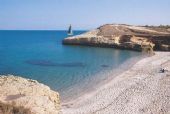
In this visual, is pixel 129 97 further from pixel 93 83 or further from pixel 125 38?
pixel 125 38

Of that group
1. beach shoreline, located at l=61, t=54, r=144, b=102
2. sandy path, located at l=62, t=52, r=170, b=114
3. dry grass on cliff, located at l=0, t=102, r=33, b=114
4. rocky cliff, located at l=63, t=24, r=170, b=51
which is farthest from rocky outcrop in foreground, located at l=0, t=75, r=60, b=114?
rocky cliff, located at l=63, t=24, r=170, b=51

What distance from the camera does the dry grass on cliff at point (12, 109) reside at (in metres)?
10.6

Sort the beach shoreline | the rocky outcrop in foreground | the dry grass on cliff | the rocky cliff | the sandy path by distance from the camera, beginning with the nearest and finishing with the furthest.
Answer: the dry grass on cliff → the rocky outcrop in foreground → the sandy path → the beach shoreline → the rocky cliff

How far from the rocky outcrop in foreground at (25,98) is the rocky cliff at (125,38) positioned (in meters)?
42.1

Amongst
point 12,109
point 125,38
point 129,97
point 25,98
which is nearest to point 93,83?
point 129,97

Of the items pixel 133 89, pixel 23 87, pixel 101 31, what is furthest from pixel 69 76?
pixel 101 31

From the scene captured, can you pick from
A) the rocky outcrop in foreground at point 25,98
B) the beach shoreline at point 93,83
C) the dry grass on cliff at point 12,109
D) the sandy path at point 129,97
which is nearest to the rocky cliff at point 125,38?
the beach shoreline at point 93,83

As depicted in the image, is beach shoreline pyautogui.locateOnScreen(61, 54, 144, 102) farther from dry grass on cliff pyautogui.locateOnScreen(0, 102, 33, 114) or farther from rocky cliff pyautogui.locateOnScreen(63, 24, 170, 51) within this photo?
rocky cliff pyautogui.locateOnScreen(63, 24, 170, 51)

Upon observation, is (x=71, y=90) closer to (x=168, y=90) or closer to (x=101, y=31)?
(x=168, y=90)

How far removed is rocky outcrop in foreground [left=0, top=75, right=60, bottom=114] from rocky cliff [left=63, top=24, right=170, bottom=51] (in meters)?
42.1

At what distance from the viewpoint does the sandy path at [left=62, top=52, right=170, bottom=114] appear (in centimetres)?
1886

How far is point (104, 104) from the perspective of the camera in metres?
20.2

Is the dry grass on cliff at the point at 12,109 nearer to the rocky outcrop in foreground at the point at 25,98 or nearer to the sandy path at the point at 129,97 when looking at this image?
the rocky outcrop in foreground at the point at 25,98

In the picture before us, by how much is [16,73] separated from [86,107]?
1515cm
